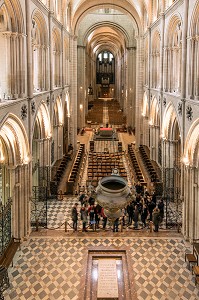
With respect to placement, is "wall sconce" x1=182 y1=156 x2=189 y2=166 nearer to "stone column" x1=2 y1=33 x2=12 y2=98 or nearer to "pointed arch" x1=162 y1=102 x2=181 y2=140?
"pointed arch" x1=162 y1=102 x2=181 y2=140

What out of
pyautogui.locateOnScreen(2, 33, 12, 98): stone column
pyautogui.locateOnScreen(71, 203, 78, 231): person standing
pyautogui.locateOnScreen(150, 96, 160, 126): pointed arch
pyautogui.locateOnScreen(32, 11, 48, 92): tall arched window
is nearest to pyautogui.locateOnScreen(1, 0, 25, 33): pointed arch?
pyautogui.locateOnScreen(2, 33, 12, 98): stone column

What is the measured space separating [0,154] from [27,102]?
8.39 feet

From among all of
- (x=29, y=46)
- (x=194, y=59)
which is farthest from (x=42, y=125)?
(x=194, y=59)

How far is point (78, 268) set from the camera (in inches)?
523

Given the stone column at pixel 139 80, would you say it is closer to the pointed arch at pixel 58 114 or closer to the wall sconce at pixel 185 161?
the pointed arch at pixel 58 114

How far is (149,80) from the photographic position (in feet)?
91.1

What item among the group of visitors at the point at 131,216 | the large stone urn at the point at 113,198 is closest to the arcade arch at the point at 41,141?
the group of visitors at the point at 131,216

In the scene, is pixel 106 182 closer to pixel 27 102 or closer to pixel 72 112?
pixel 27 102

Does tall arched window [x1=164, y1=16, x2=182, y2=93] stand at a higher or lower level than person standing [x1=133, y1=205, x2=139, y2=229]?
higher

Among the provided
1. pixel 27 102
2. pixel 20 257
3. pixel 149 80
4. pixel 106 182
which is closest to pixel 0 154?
pixel 27 102

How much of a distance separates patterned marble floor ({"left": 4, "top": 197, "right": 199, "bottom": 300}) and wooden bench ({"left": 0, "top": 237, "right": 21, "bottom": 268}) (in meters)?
0.28

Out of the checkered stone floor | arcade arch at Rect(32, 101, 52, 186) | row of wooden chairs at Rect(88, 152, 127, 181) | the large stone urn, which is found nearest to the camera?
the large stone urn

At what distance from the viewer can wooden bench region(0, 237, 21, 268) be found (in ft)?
42.8

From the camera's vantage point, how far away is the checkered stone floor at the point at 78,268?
1180cm
